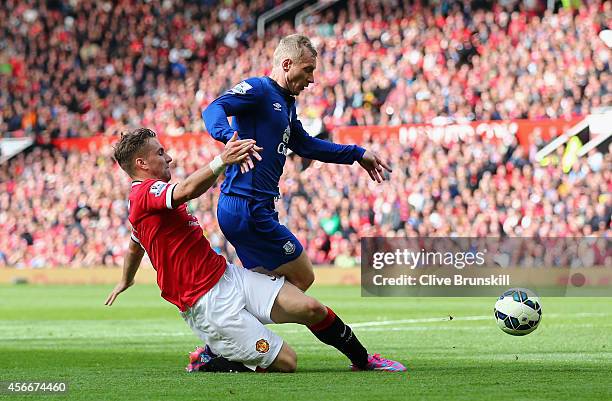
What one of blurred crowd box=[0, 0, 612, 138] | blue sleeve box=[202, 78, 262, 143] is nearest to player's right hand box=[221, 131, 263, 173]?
blue sleeve box=[202, 78, 262, 143]

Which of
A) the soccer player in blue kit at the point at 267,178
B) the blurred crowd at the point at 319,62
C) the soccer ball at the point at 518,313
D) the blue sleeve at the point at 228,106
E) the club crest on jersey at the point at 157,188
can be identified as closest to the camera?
the blue sleeve at the point at 228,106

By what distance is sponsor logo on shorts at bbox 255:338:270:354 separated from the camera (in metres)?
7.40

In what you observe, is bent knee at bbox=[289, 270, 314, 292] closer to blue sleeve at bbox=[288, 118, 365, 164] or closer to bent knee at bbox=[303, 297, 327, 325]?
bent knee at bbox=[303, 297, 327, 325]

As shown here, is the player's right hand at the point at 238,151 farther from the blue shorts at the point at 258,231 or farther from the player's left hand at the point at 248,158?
the blue shorts at the point at 258,231

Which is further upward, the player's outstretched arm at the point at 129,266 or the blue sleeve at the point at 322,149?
the blue sleeve at the point at 322,149

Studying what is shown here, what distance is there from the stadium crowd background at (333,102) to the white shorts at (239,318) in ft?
49.9

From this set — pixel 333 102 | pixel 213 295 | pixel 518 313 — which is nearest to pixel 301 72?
pixel 213 295

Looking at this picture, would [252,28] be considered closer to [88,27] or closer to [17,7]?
[88,27]

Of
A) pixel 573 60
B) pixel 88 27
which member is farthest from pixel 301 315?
pixel 88 27

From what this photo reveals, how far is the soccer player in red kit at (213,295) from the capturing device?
7410 mm

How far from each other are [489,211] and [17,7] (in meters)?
18.8

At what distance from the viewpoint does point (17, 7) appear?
35.8 metres
